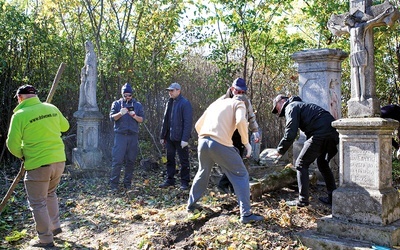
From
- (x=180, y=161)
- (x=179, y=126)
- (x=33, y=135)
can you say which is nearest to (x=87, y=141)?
(x=180, y=161)

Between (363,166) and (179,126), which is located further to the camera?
(179,126)

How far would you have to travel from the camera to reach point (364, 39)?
5.23 m

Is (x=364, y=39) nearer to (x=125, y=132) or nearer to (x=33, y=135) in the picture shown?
(x=33, y=135)

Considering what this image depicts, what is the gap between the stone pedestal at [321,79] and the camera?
8.20 m

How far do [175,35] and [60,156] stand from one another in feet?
24.5

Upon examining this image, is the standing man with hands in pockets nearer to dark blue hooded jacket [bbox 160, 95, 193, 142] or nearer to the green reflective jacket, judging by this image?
dark blue hooded jacket [bbox 160, 95, 193, 142]

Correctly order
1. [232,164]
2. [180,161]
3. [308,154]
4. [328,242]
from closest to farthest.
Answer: [328,242], [232,164], [308,154], [180,161]

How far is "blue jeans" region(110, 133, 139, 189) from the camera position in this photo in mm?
7988

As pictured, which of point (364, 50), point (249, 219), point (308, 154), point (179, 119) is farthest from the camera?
point (179, 119)

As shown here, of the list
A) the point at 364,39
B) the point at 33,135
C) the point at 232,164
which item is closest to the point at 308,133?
the point at 232,164

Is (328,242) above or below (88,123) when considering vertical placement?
below

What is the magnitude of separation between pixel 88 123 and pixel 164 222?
196 inches

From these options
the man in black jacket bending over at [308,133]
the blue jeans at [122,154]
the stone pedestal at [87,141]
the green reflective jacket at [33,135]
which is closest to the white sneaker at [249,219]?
the man in black jacket bending over at [308,133]

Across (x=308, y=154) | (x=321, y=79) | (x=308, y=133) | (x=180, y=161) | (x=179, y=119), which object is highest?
(x=321, y=79)
